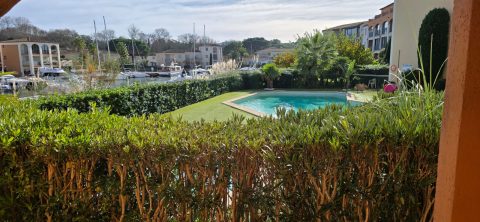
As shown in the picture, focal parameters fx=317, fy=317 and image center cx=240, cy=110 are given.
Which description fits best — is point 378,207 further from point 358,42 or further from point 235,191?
point 358,42

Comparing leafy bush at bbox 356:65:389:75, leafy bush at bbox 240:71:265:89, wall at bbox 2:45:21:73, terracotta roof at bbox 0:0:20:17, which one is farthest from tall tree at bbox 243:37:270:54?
terracotta roof at bbox 0:0:20:17

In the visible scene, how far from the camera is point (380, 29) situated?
51469 mm

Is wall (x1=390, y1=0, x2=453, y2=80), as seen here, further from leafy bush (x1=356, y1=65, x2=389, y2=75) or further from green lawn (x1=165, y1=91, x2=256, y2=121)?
green lawn (x1=165, y1=91, x2=256, y2=121)

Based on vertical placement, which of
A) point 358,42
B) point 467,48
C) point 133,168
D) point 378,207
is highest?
point 358,42

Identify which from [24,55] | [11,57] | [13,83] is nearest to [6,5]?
[13,83]

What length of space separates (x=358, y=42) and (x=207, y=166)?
1090 inches

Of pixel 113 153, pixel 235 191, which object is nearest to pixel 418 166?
pixel 235 191

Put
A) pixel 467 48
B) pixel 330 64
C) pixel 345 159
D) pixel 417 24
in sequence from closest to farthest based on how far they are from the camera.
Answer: pixel 467 48
pixel 345 159
pixel 417 24
pixel 330 64

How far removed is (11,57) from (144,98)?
4636 cm

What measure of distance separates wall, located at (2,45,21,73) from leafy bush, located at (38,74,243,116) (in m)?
41.2

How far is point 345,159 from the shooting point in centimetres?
196

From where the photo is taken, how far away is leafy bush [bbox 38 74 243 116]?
26.3 ft

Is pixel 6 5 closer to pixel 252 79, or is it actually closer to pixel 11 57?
pixel 252 79

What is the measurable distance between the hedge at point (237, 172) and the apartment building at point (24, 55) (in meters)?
48.8
